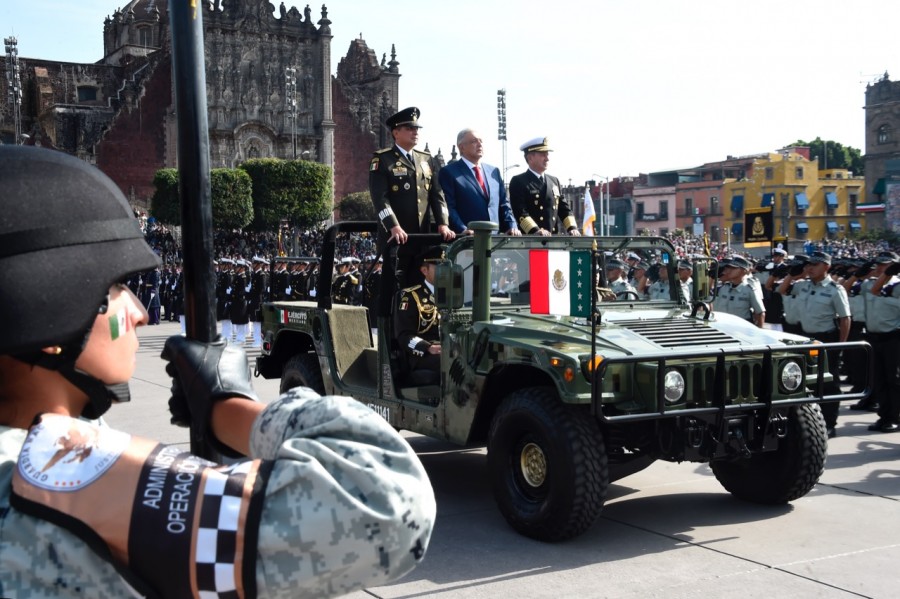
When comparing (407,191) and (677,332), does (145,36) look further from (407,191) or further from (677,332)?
(677,332)

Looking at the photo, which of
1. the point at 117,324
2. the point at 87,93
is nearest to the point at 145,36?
the point at 87,93

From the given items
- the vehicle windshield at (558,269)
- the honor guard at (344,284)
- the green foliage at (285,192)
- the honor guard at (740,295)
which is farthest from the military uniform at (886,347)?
the green foliage at (285,192)

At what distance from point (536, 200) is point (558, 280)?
1994 mm

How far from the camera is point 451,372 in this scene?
660 centimetres

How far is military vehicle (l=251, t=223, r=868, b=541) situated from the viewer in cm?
560

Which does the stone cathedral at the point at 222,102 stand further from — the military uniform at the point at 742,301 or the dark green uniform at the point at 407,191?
the dark green uniform at the point at 407,191

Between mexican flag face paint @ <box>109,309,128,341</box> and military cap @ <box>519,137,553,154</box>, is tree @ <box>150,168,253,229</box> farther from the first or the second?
mexican flag face paint @ <box>109,309,128,341</box>

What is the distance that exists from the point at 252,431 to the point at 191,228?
3.42 ft

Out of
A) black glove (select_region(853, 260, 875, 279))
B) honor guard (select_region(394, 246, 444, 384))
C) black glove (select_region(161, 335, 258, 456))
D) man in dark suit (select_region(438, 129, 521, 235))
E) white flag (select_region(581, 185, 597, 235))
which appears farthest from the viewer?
black glove (select_region(853, 260, 875, 279))

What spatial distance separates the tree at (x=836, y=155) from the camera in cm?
12031

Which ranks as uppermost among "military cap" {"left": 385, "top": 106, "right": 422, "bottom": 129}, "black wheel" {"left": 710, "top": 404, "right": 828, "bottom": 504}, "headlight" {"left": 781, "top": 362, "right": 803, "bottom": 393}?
"military cap" {"left": 385, "top": 106, "right": 422, "bottom": 129}

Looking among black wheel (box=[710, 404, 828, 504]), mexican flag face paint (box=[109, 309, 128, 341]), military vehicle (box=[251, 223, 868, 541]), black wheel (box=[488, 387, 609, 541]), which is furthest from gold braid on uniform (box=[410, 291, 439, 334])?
mexican flag face paint (box=[109, 309, 128, 341])

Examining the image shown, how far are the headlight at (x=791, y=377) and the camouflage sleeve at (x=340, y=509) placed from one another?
5.26 metres

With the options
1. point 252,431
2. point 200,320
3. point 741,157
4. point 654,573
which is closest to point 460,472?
point 654,573
